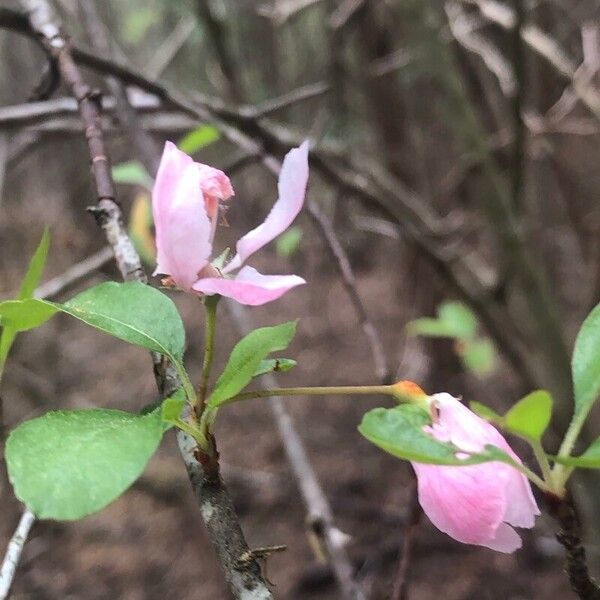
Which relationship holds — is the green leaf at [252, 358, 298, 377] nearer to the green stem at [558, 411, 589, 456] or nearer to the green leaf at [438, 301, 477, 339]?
the green stem at [558, 411, 589, 456]

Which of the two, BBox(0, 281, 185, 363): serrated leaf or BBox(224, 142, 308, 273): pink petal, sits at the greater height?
BBox(224, 142, 308, 273): pink petal

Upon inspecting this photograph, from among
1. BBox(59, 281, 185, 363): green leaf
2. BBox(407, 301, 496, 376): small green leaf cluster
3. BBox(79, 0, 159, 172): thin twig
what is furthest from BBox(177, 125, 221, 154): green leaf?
BBox(407, 301, 496, 376): small green leaf cluster

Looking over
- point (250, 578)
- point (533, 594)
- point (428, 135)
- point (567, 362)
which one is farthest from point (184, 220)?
point (428, 135)

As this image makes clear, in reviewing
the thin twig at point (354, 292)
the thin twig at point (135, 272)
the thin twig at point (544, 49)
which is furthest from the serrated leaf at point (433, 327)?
the thin twig at point (135, 272)

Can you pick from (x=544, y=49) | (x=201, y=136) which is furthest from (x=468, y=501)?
(x=544, y=49)

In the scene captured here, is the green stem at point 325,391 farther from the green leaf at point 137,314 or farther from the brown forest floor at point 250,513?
the brown forest floor at point 250,513

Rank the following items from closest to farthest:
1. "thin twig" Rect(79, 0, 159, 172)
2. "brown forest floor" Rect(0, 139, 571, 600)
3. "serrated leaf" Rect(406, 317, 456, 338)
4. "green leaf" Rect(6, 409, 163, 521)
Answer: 1. "green leaf" Rect(6, 409, 163, 521)
2. "thin twig" Rect(79, 0, 159, 172)
3. "serrated leaf" Rect(406, 317, 456, 338)
4. "brown forest floor" Rect(0, 139, 571, 600)

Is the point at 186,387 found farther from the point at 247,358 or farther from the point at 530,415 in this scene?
the point at 530,415
